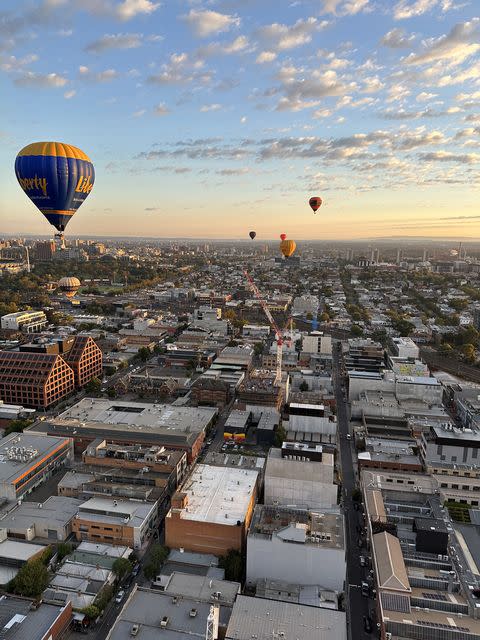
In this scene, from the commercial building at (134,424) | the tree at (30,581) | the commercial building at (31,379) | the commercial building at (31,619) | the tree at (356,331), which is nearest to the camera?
the commercial building at (31,619)

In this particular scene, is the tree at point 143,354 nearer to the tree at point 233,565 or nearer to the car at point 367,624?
the tree at point 233,565

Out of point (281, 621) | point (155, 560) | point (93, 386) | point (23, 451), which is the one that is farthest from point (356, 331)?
point (281, 621)

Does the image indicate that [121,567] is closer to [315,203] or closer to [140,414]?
[140,414]

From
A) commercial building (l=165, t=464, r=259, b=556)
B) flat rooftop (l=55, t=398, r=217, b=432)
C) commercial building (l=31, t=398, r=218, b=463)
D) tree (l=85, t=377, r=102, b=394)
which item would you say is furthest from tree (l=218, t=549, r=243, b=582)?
tree (l=85, t=377, r=102, b=394)

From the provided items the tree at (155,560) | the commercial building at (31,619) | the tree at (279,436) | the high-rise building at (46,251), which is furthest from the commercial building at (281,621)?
the high-rise building at (46,251)

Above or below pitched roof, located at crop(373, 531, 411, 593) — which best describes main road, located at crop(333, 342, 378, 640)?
below

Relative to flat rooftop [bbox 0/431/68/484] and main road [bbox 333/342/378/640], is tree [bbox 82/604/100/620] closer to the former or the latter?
main road [bbox 333/342/378/640]

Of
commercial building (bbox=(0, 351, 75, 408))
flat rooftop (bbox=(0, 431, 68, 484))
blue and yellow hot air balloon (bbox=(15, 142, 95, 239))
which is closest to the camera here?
flat rooftop (bbox=(0, 431, 68, 484))
